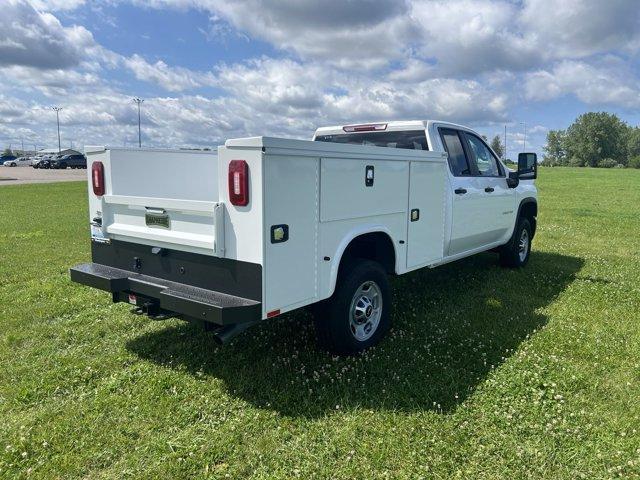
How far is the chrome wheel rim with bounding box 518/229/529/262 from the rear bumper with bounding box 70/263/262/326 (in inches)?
220

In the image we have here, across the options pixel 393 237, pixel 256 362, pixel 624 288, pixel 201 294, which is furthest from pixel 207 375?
pixel 624 288

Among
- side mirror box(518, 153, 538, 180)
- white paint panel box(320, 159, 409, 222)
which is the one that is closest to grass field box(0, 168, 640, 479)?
white paint panel box(320, 159, 409, 222)

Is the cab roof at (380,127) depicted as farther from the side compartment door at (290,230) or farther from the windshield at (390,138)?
the side compartment door at (290,230)

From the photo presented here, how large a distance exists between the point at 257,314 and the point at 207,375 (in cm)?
108

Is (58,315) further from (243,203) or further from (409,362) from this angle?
(409,362)

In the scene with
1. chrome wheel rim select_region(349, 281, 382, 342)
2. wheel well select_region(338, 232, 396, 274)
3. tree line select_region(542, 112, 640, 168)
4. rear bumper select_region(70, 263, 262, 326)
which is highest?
tree line select_region(542, 112, 640, 168)

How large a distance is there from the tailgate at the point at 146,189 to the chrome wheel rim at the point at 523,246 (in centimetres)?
523

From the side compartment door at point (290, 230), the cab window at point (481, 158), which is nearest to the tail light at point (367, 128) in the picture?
the cab window at point (481, 158)

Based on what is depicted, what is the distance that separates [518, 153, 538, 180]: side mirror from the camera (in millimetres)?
6918

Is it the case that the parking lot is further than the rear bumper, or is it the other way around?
the parking lot

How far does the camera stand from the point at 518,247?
301 inches

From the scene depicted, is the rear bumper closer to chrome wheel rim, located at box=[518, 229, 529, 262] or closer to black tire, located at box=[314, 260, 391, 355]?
black tire, located at box=[314, 260, 391, 355]

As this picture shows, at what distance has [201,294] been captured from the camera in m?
3.64

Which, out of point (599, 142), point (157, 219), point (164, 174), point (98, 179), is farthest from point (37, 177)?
point (599, 142)
